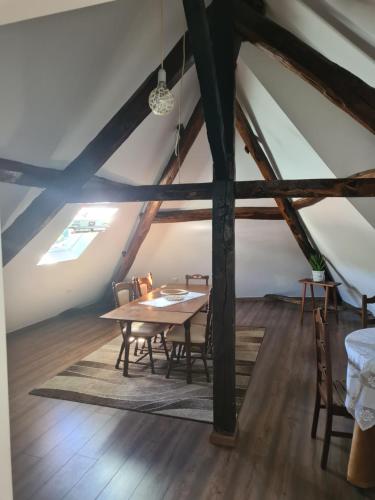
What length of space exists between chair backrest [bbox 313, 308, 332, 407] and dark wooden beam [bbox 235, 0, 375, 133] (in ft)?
4.04

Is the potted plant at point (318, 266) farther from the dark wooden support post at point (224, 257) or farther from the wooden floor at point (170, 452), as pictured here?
the dark wooden support post at point (224, 257)

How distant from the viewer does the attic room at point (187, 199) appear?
6.34 ft

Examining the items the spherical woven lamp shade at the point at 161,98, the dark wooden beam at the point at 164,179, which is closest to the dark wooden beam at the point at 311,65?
the spherical woven lamp shade at the point at 161,98

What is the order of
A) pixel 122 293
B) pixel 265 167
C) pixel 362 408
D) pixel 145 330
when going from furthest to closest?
pixel 265 167
pixel 122 293
pixel 145 330
pixel 362 408

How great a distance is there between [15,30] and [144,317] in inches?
92.9

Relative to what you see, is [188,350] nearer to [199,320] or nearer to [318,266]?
[199,320]

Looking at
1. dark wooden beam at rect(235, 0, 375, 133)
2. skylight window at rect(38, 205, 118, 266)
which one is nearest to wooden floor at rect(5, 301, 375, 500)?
skylight window at rect(38, 205, 118, 266)

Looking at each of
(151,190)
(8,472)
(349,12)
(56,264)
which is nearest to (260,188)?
(151,190)

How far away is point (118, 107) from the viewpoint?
9.11 feet

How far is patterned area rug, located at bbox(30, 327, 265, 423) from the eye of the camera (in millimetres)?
2847

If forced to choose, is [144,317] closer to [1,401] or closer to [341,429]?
[341,429]

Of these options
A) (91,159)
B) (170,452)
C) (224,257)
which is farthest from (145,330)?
(91,159)

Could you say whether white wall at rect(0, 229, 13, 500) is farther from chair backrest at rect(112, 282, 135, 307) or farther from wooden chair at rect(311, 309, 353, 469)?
chair backrest at rect(112, 282, 135, 307)

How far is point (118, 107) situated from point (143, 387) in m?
2.53
